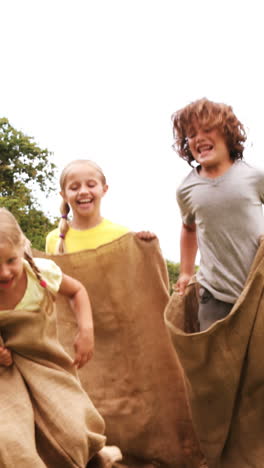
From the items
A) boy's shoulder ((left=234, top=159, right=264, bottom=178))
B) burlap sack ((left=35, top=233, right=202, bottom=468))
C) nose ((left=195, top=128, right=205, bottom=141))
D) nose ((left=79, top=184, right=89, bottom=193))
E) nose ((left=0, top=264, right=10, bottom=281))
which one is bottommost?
burlap sack ((left=35, top=233, right=202, bottom=468))

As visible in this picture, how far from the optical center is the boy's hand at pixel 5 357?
8.93 feet

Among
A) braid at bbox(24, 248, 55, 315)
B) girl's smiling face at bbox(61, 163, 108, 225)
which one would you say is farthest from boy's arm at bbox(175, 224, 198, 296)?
braid at bbox(24, 248, 55, 315)

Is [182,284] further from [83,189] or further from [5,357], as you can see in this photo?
[5,357]

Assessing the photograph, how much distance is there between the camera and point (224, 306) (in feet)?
10.5

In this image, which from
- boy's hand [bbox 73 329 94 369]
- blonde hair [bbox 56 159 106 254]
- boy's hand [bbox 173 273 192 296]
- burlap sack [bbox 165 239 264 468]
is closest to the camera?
boy's hand [bbox 73 329 94 369]

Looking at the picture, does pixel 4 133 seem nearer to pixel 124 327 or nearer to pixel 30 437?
pixel 124 327

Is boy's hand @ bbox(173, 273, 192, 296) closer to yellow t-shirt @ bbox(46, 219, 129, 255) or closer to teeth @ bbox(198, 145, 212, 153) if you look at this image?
yellow t-shirt @ bbox(46, 219, 129, 255)

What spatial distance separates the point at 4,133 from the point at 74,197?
8940 millimetres

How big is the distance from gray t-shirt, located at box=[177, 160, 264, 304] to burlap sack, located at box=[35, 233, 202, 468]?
1.62 feet

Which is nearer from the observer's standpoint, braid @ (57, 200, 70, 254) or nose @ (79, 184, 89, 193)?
nose @ (79, 184, 89, 193)

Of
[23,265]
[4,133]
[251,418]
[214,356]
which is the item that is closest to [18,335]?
[23,265]

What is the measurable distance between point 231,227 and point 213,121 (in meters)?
0.51

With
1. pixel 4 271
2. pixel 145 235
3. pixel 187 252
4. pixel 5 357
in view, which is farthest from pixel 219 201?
pixel 5 357

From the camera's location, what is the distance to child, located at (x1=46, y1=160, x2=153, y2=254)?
3.56 meters
